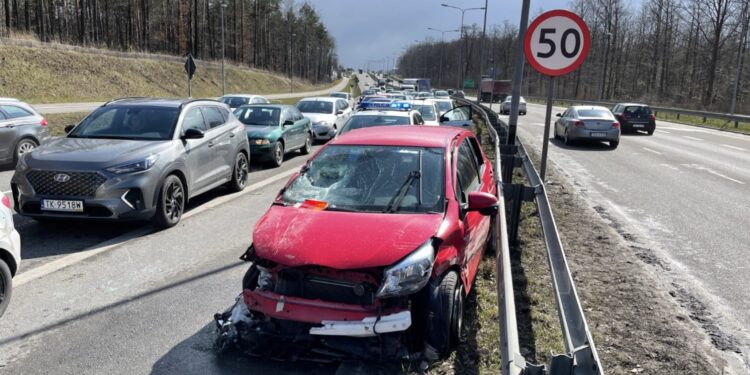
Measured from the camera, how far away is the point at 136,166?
683cm

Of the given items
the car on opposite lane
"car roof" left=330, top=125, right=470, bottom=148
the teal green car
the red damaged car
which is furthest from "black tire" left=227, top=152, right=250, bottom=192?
the car on opposite lane

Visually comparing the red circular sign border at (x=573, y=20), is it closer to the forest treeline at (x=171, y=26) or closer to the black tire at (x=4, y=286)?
the black tire at (x=4, y=286)

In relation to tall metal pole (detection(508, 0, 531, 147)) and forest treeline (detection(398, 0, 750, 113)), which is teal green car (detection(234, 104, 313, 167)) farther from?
forest treeline (detection(398, 0, 750, 113))

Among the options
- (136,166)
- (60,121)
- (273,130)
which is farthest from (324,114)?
(136,166)

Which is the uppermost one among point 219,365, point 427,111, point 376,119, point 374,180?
point 427,111

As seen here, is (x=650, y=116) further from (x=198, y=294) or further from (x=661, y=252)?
(x=198, y=294)

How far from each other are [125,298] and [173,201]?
272 cm

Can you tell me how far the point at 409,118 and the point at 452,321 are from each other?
306 inches

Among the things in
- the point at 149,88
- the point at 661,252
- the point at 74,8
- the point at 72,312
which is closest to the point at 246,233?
the point at 72,312

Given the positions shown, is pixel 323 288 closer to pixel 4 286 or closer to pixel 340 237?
pixel 340 237

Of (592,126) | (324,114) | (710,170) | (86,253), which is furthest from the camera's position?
(324,114)

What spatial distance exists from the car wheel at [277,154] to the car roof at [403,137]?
7.87 m

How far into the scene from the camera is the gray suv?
257 inches

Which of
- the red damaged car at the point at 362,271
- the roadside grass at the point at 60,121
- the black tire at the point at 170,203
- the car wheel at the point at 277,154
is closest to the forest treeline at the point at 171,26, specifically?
the roadside grass at the point at 60,121
